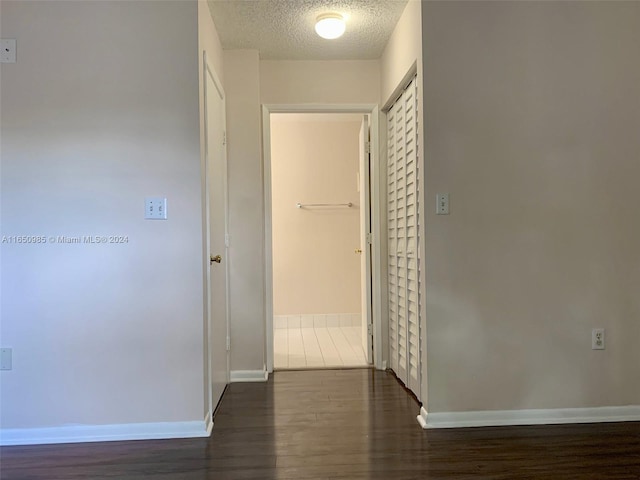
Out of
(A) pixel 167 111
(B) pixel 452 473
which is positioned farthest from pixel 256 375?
→ (A) pixel 167 111

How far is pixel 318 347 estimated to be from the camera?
3.98 m

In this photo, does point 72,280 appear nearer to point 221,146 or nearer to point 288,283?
point 221,146

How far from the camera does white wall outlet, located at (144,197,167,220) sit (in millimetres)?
2137

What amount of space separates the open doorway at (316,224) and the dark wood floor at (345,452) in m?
2.44

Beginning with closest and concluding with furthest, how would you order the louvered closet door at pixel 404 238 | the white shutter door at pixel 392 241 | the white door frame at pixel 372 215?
the louvered closet door at pixel 404 238
the white shutter door at pixel 392 241
the white door frame at pixel 372 215

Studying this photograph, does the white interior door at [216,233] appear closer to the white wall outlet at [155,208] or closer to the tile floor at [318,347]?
the white wall outlet at [155,208]

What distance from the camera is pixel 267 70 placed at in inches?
128

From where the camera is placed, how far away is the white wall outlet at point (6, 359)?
2.10 meters

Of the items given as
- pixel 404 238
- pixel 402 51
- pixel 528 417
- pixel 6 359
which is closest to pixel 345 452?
pixel 528 417

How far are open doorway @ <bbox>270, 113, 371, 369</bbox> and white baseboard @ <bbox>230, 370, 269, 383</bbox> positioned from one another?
180 cm

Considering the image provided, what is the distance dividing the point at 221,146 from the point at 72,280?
4.09ft

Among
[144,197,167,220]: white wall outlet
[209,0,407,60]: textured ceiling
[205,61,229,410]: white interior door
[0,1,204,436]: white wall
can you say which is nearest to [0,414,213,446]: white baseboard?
[0,1,204,436]: white wall

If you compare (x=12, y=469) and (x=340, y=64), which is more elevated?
(x=340, y=64)

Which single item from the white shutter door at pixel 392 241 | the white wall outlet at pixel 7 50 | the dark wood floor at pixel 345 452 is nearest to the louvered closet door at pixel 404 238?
the white shutter door at pixel 392 241
